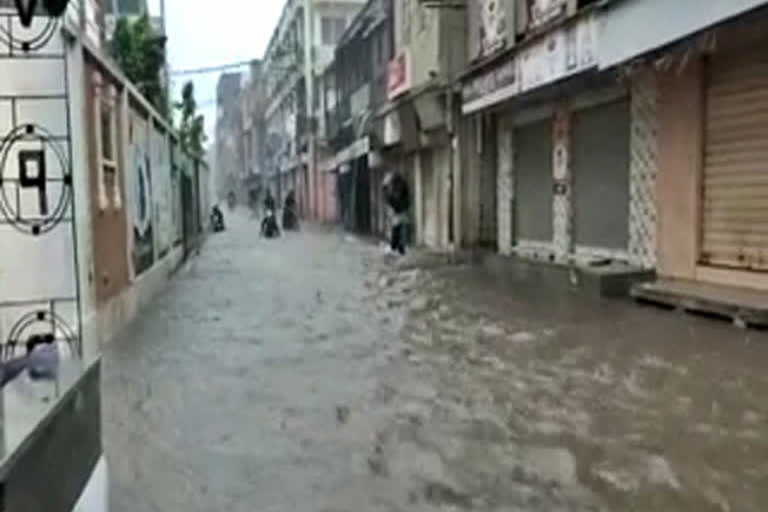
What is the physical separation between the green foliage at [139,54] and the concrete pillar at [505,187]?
20.7 ft

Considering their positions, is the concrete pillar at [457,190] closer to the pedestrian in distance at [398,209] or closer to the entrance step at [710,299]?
the pedestrian in distance at [398,209]

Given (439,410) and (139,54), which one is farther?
(139,54)

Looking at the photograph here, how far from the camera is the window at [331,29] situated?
50094 millimetres

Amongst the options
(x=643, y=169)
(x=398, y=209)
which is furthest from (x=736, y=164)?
(x=398, y=209)

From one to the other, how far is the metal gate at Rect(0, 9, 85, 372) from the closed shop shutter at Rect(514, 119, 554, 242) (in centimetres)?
1014

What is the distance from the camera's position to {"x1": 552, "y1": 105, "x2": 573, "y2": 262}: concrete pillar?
15.3m

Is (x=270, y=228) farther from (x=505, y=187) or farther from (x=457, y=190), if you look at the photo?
(x=505, y=187)

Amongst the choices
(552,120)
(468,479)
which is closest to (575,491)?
(468,479)

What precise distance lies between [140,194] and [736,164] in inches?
263

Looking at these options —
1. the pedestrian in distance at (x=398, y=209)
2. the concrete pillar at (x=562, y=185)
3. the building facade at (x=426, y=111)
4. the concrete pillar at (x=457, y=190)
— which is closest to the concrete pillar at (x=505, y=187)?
the concrete pillar at (x=457, y=190)

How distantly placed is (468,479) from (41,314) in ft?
11.7

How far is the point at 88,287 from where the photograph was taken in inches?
311

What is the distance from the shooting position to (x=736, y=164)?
1059 cm

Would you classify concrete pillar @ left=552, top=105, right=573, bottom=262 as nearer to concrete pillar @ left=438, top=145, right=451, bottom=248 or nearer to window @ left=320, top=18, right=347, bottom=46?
concrete pillar @ left=438, top=145, right=451, bottom=248
